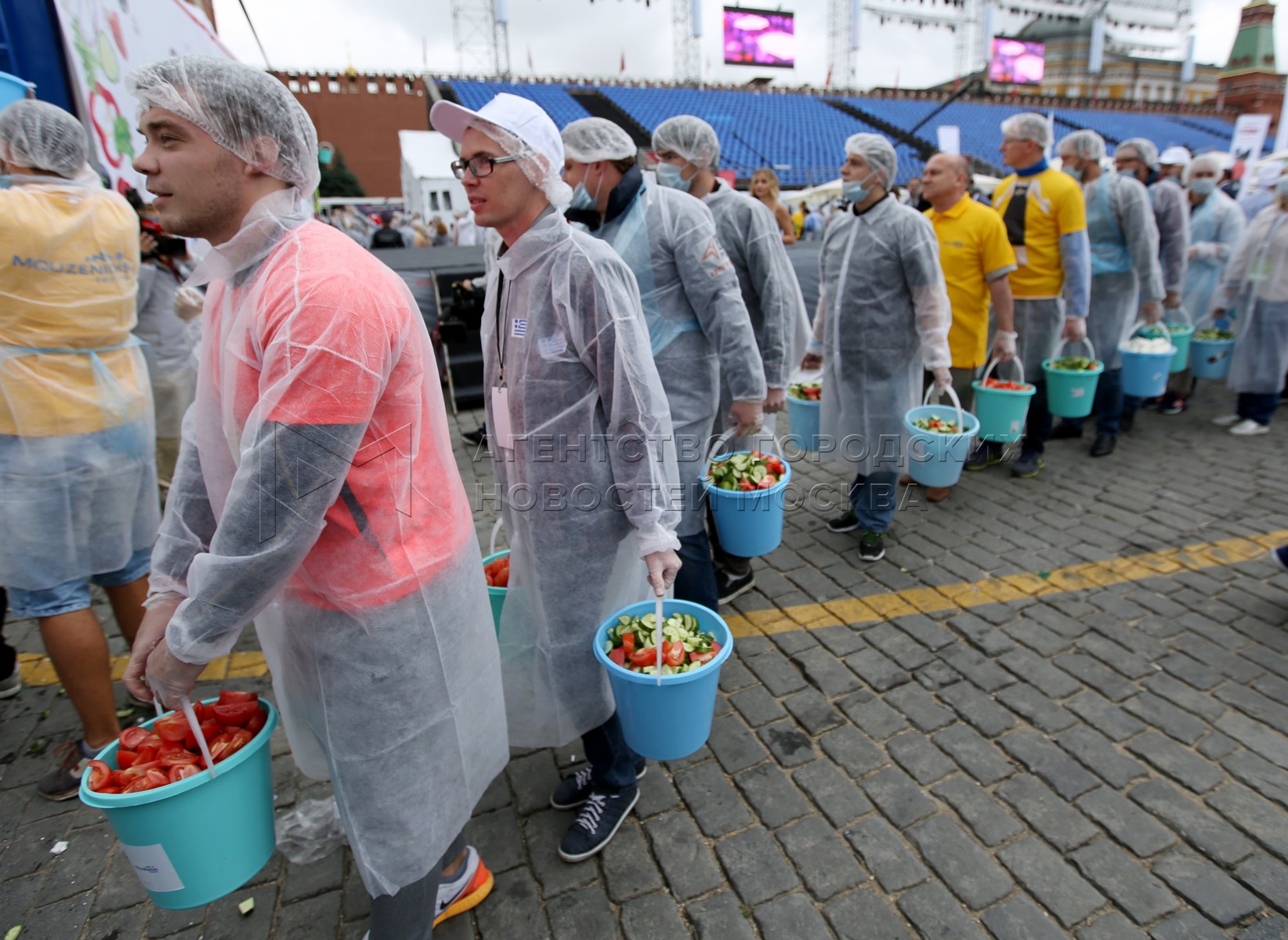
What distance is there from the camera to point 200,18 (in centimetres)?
721

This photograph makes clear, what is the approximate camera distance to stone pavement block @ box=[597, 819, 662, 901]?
2.10 meters

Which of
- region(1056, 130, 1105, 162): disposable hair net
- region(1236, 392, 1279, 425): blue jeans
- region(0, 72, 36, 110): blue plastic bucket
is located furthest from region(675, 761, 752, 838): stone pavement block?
region(1236, 392, 1279, 425): blue jeans

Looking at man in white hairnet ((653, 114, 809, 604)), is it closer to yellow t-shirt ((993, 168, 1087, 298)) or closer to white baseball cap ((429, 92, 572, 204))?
white baseball cap ((429, 92, 572, 204))

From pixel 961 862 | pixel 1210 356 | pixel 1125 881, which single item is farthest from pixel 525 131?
pixel 1210 356

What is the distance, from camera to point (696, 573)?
3006 millimetres

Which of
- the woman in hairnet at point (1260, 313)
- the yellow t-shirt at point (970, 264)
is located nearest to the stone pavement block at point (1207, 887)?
the yellow t-shirt at point (970, 264)

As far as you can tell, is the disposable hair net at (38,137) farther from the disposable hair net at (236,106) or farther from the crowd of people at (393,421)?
the disposable hair net at (236,106)

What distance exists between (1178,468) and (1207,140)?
4665 centimetres

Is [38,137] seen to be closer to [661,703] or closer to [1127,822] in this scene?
[661,703]

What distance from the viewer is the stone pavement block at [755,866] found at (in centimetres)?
207

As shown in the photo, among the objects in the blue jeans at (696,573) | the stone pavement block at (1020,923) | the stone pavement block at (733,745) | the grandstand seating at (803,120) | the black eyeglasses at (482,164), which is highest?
the grandstand seating at (803,120)

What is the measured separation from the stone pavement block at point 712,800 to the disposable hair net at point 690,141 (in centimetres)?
283

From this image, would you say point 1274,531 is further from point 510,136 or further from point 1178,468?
point 510,136

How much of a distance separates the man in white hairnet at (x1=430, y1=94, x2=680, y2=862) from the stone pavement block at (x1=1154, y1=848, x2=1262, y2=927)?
1.72 metres
